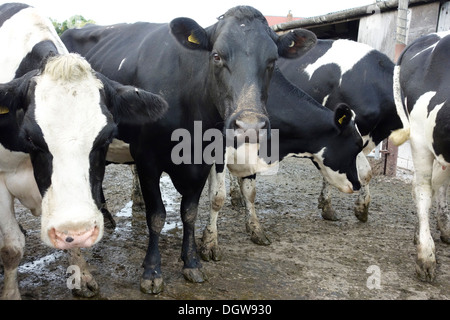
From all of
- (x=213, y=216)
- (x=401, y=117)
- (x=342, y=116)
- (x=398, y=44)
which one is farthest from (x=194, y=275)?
(x=398, y=44)

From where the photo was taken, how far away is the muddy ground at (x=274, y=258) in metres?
3.45

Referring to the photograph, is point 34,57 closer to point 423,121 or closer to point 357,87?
point 423,121

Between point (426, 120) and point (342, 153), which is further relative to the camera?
point (342, 153)

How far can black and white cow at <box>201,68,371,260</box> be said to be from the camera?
461 centimetres

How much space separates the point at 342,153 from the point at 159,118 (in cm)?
252

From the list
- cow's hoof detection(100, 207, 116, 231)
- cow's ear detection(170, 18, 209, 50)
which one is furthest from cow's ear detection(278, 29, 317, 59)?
cow's hoof detection(100, 207, 116, 231)

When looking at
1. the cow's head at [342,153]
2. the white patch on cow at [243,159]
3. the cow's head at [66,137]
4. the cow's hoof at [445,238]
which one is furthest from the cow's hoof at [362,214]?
the cow's head at [66,137]

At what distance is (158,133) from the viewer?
11.1ft

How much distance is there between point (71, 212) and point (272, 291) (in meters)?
1.92

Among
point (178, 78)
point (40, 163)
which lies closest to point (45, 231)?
point (40, 163)

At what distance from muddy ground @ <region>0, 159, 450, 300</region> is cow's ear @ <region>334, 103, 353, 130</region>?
1303 millimetres

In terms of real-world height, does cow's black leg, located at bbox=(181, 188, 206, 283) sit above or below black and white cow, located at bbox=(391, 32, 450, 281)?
below

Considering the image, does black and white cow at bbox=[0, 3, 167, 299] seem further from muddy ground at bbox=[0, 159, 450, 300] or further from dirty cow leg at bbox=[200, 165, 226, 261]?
dirty cow leg at bbox=[200, 165, 226, 261]

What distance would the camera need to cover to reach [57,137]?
7.66 ft
